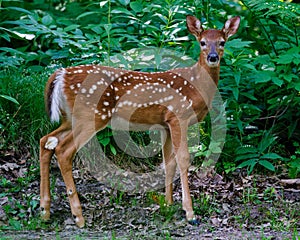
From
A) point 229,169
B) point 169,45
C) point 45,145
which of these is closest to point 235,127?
point 229,169

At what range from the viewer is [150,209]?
567 cm

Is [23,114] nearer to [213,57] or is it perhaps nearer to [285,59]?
[213,57]

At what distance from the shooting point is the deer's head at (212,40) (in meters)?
5.32

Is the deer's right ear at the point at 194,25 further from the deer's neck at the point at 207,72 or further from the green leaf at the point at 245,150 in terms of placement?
the green leaf at the point at 245,150

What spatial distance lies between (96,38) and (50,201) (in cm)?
200

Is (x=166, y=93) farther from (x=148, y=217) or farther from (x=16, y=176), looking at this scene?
(x=16, y=176)

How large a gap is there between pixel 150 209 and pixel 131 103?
101 cm

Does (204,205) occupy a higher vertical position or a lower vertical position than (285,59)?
lower

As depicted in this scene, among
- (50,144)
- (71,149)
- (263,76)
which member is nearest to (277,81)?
(263,76)

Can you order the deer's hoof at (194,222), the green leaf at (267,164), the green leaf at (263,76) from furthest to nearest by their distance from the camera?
1. the green leaf at (267,164)
2. the green leaf at (263,76)
3. the deer's hoof at (194,222)

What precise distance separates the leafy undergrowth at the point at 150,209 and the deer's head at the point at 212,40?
137 centimetres

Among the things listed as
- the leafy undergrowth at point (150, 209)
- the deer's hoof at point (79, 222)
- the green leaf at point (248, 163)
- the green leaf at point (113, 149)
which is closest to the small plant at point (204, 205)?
the leafy undergrowth at point (150, 209)

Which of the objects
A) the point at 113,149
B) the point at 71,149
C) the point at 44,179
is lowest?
the point at 113,149

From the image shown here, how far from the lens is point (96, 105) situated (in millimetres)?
5281
